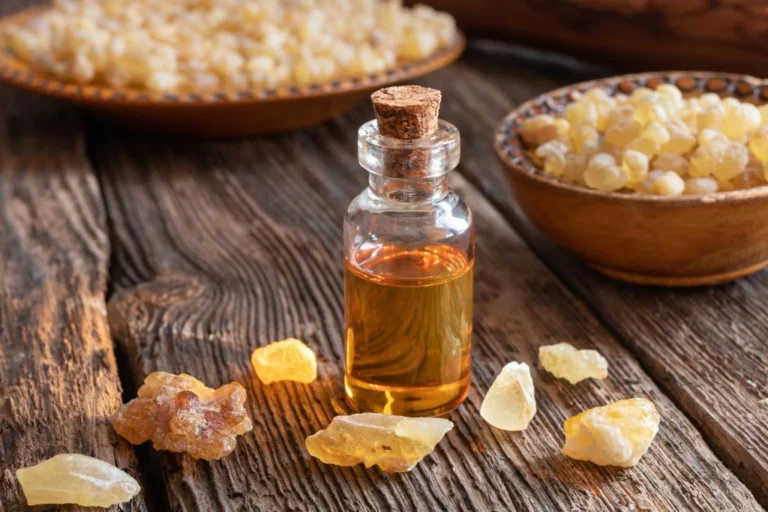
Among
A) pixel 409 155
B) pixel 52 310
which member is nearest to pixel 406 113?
pixel 409 155

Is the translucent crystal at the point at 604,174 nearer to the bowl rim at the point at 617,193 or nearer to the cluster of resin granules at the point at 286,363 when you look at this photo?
the bowl rim at the point at 617,193

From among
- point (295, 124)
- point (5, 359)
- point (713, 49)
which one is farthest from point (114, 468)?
point (713, 49)

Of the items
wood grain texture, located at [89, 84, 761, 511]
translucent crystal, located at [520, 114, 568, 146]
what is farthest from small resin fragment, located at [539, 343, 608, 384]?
translucent crystal, located at [520, 114, 568, 146]

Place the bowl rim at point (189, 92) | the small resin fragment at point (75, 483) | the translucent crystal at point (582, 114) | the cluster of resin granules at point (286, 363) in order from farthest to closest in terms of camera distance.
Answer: the bowl rim at point (189, 92), the translucent crystal at point (582, 114), the cluster of resin granules at point (286, 363), the small resin fragment at point (75, 483)

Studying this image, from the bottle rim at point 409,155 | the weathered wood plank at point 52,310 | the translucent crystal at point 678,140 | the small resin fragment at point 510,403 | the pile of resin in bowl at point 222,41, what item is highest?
the bottle rim at point 409,155

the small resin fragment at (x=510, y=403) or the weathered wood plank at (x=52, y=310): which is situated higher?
the small resin fragment at (x=510, y=403)

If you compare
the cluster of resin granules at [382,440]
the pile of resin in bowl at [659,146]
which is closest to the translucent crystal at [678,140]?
the pile of resin in bowl at [659,146]

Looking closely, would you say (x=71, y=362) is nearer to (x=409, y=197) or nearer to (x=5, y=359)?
(x=5, y=359)
